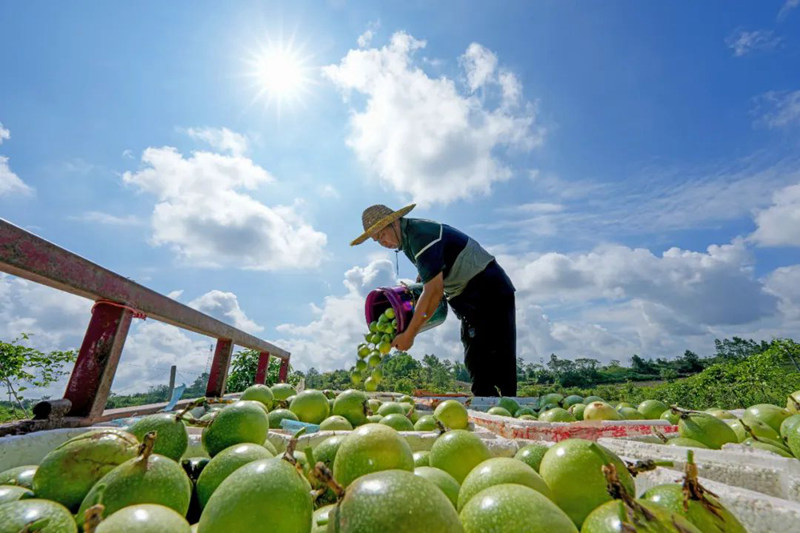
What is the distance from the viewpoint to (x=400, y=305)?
5520 mm

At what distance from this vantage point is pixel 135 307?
10.3 ft

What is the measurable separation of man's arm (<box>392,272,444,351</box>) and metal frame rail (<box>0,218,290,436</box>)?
8.68 ft

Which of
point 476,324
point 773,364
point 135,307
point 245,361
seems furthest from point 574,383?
point 135,307

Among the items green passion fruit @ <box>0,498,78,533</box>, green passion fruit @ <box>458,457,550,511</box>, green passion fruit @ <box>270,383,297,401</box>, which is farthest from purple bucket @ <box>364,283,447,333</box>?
green passion fruit @ <box>0,498,78,533</box>

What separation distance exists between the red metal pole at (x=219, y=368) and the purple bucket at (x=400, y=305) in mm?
2137

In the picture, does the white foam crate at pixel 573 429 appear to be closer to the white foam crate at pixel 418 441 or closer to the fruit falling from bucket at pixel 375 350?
the white foam crate at pixel 418 441

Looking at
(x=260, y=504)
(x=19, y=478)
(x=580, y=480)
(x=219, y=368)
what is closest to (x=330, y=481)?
(x=260, y=504)

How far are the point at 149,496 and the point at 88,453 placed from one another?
1.41 ft

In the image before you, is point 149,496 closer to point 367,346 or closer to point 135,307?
point 135,307

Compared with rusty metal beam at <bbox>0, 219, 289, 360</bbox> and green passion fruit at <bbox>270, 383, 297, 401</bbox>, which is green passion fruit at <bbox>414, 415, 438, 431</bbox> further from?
rusty metal beam at <bbox>0, 219, 289, 360</bbox>

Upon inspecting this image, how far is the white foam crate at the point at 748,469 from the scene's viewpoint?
150cm

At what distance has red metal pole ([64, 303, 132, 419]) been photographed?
2.81m

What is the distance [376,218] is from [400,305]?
1.59m

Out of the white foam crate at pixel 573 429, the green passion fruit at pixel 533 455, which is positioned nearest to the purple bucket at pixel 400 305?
the white foam crate at pixel 573 429
